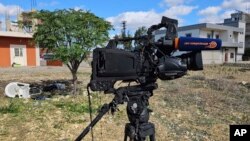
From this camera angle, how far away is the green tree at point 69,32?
8.05 m

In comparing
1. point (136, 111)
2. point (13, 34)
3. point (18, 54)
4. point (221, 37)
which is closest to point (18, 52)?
point (18, 54)

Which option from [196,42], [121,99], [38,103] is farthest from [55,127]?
[196,42]

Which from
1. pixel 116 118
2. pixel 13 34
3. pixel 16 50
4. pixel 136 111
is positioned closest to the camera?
pixel 136 111

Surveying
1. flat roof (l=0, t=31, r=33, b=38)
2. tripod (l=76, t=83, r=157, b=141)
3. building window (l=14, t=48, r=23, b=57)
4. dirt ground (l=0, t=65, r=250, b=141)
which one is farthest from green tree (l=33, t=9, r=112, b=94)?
building window (l=14, t=48, r=23, b=57)

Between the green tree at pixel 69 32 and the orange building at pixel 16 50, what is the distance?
627 inches

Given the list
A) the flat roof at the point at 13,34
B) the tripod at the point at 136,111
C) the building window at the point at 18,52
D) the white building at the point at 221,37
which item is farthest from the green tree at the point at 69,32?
the white building at the point at 221,37

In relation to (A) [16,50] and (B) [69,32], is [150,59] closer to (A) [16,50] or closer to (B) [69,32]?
(B) [69,32]

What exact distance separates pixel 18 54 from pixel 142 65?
24.9 metres

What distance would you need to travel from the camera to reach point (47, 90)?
9562 mm

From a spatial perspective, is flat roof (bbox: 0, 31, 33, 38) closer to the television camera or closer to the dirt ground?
the dirt ground

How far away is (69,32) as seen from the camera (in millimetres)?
8203

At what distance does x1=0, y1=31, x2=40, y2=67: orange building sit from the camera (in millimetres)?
23698

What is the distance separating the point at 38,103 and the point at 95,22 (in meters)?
2.88

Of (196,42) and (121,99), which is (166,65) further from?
(121,99)
